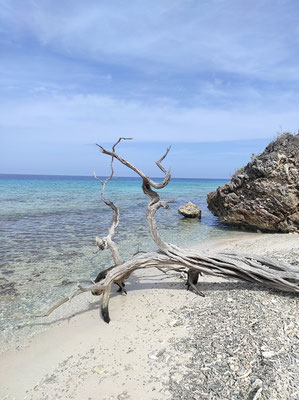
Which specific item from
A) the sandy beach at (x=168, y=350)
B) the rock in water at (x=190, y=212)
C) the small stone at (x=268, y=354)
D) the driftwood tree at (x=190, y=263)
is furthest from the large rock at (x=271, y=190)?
the small stone at (x=268, y=354)

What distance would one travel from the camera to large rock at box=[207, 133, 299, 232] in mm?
13586

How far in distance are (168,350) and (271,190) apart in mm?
11087

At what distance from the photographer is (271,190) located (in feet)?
45.4

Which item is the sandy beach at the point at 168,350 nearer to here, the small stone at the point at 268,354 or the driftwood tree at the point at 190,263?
the small stone at the point at 268,354

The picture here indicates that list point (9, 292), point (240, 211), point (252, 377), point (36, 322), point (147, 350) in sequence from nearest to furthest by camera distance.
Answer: point (252, 377) → point (147, 350) → point (36, 322) → point (9, 292) → point (240, 211)

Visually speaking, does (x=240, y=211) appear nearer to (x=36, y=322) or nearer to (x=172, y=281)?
(x=172, y=281)

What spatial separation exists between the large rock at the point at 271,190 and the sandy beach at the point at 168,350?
328 inches

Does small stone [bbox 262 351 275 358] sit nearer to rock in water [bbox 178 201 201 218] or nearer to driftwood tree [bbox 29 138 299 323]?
driftwood tree [bbox 29 138 299 323]

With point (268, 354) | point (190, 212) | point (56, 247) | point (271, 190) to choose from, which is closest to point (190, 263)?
point (268, 354)

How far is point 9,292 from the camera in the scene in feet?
24.3

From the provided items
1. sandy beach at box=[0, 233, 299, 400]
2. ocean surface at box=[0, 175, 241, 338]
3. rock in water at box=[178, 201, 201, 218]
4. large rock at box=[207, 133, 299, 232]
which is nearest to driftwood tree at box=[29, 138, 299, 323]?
sandy beach at box=[0, 233, 299, 400]

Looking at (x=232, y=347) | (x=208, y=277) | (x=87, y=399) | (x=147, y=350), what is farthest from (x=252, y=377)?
(x=208, y=277)

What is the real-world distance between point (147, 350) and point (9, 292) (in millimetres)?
4426

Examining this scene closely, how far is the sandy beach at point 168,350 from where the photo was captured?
3.67 metres
